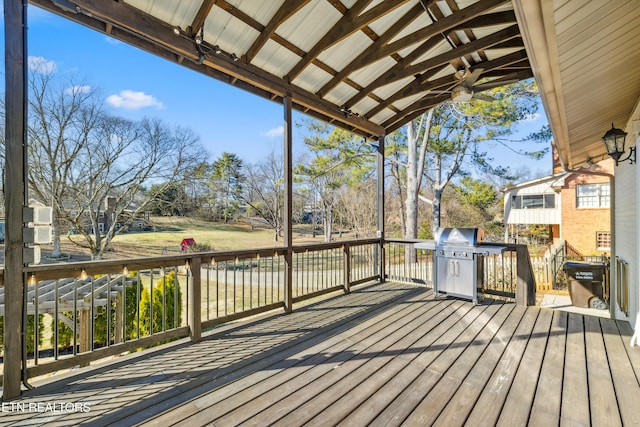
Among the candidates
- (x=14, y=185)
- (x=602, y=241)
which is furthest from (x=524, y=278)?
(x=602, y=241)

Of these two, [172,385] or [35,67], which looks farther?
[35,67]

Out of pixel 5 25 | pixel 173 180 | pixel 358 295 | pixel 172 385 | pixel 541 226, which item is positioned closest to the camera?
pixel 5 25

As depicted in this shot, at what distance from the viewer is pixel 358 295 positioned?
16.3 feet

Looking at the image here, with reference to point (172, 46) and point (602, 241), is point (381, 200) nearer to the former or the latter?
point (172, 46)

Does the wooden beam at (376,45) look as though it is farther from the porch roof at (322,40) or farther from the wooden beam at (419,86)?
the wooden beam at (419,86)

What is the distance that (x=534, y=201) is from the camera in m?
15.5

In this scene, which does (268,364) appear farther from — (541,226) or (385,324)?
(541,226)

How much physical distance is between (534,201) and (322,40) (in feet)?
52.8

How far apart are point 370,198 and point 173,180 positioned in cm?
987

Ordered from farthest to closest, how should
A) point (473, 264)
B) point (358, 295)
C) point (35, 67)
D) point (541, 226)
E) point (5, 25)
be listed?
point (541, 226) → point (35, 67) → point (358, 295) → point (473, 264) → point (5, 25)

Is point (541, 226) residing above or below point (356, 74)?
below

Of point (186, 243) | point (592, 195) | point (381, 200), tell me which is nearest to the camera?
point (381, 200)

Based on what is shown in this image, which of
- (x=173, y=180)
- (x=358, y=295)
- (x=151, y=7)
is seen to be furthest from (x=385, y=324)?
(x=173, y=180)

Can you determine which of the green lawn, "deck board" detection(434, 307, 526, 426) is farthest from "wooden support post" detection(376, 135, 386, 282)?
the green lawn
